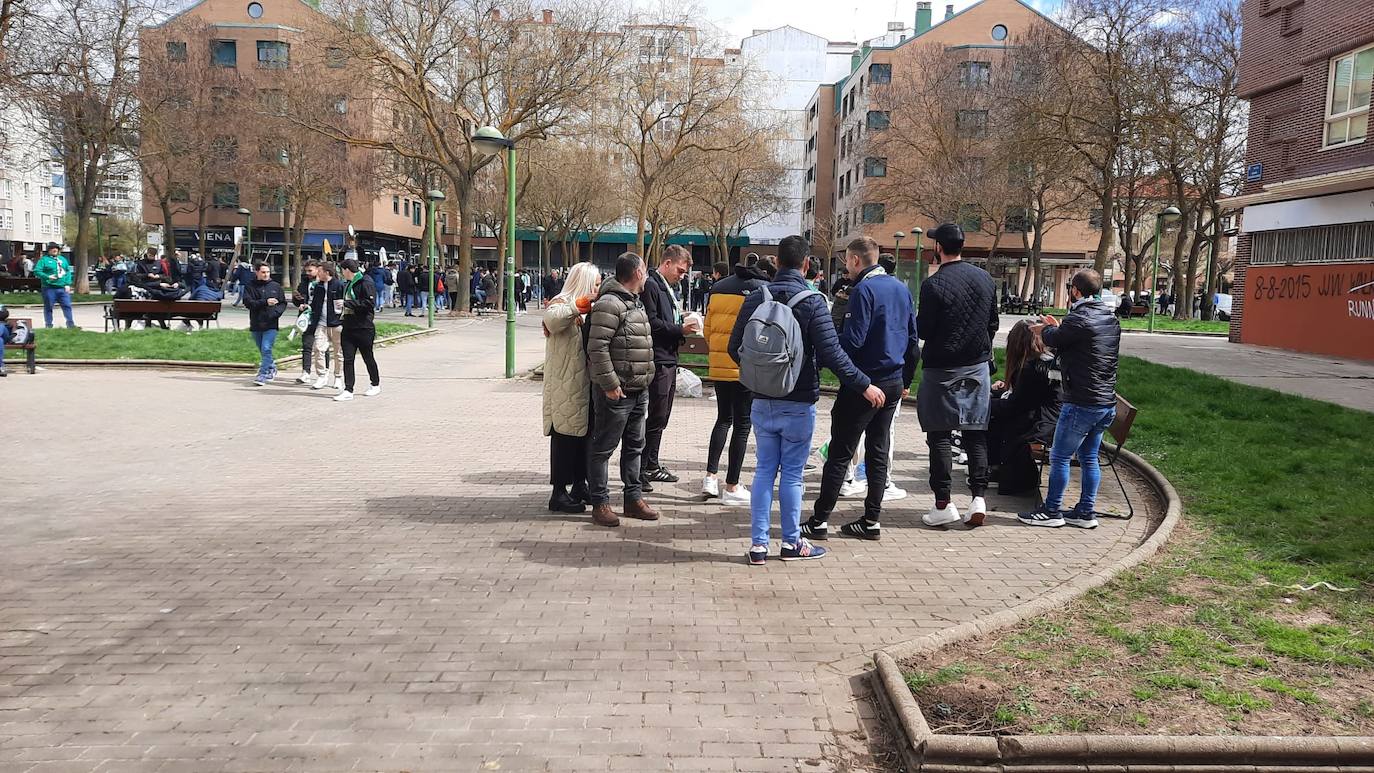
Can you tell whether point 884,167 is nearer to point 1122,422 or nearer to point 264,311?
point 264,311

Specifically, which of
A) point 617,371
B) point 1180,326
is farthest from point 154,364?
point 1180,326

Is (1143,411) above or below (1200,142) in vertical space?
below

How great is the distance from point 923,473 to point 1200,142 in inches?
1148

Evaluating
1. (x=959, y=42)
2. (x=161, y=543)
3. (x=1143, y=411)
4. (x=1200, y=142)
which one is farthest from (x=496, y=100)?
(x=959, y=42)

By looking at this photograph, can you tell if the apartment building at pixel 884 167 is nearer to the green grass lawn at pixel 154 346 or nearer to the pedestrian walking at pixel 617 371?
the green grass lawn at pixel 154 346

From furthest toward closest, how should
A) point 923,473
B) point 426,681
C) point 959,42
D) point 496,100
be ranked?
point 959,42 < point 496,100 < point 923,473 < point 426,681

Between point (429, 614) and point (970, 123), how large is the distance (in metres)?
44.5

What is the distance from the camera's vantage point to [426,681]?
401 centimetres

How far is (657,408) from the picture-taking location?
7.45 metres

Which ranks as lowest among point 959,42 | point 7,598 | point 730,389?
point 7,598

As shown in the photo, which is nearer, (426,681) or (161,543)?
(426,681)

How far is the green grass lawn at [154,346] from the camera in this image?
1542 cm

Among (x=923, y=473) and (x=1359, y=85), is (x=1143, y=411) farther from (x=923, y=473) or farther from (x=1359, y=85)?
(x=1359, y=85)

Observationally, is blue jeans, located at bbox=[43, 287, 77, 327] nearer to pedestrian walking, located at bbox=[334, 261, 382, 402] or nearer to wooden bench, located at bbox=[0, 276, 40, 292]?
pedestrian walking, located at bbox=[334, 261, 382, 402]
